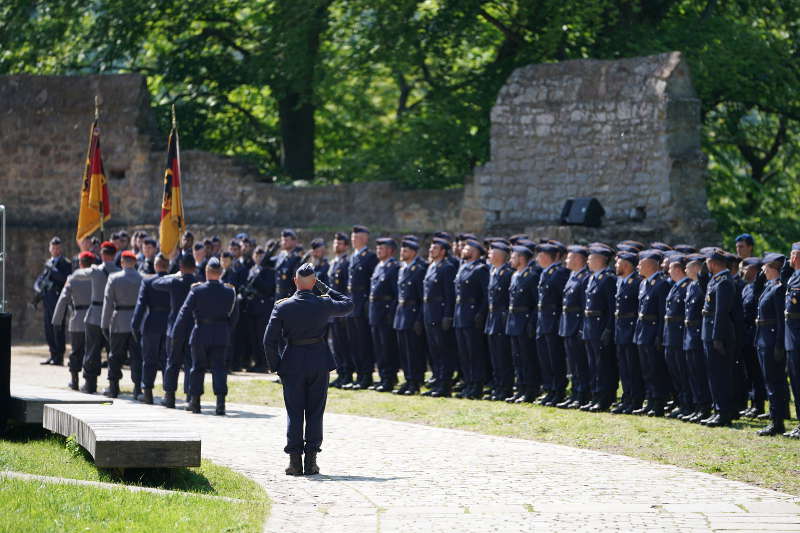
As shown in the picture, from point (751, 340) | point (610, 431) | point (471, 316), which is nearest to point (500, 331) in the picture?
point (471, 316)

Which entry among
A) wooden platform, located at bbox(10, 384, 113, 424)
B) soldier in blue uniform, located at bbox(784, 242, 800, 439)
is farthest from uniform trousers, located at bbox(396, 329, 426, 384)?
soldier in blue uniform, located at bbox(784, 242, 800, 439)

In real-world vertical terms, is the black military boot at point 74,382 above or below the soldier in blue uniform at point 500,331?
below

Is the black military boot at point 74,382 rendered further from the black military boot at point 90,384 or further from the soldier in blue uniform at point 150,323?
the soldier in blue uniform at point 150,323

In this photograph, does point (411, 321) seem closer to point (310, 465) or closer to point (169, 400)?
point (169, 400)

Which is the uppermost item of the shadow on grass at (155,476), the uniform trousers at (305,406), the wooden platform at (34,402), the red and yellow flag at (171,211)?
the red and yellow flag at (171,211)

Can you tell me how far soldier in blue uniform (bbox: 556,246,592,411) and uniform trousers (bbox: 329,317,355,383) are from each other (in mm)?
3227

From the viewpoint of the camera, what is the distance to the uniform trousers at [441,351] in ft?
51.4

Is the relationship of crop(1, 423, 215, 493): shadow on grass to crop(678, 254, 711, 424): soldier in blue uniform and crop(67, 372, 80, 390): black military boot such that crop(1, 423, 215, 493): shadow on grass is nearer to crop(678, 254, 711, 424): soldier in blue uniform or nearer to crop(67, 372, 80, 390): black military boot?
crop(67, 372, 80, 390): black military boot

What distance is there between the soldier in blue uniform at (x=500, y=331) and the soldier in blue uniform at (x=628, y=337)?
61.3 inches

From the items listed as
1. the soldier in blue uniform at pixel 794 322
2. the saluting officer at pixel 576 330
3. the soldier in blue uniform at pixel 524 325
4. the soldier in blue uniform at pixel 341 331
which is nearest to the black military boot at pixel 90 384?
the soldier in blue uniform at pixel 341 331

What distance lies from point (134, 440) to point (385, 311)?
741 centimetres

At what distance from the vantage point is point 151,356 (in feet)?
48.4

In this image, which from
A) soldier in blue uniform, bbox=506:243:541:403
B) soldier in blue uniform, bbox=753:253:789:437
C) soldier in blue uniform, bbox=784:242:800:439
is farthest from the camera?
soldier in blue uniform, bbox=506:243:541:403

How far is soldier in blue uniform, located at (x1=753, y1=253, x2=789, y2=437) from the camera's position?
12.4 m
